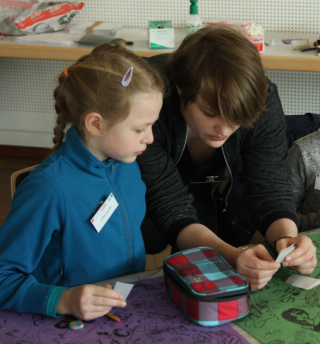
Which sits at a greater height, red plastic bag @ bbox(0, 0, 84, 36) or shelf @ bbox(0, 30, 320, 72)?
red plastic bag @ bbox(0, 0, 84, 36)

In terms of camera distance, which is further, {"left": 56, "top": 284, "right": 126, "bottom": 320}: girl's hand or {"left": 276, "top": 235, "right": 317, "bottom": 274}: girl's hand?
{"left": 276, "top": 235, "right": 317, "bottom": 274}: girl's hand

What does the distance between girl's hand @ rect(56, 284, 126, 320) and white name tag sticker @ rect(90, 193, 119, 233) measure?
0.18 meters

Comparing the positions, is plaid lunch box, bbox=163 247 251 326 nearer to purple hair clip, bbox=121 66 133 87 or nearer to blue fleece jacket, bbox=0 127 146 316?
blue fleece jacket, bbox=0 127 146 316

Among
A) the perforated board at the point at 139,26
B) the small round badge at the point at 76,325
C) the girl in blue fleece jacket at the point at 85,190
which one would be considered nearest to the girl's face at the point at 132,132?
the girl in blue fleece jacket at the point at 85,190

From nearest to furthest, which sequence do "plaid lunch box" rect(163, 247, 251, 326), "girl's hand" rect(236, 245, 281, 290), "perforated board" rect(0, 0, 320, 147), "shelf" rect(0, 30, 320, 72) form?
1. "plaid lunch box" rect(163, 247, 251, 326)
2. "girl's hand" rect(236, 245, 281, 290)
3. "shelf" rect(0, 30, 320, 72)
4. "perforated board" rect(0, 0, 320, 147)

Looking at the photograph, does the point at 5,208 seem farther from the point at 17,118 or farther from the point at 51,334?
the point at 51,334

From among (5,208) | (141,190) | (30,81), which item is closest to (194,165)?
(141,190)

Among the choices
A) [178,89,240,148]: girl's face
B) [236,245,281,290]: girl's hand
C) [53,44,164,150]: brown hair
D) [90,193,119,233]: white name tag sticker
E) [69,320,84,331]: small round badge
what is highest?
[53,44,164,150]: brown hair

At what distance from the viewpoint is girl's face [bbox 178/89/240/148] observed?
3.46 feet

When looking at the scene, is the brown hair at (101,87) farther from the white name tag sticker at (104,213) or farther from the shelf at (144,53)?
the shelf at (144,53)

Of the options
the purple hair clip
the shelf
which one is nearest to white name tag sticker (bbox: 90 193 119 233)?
the purple hair clip

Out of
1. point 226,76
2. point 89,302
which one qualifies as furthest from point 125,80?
point 89,302

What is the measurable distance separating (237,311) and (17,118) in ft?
9.26

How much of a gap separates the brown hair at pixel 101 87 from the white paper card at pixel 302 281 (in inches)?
20.5
